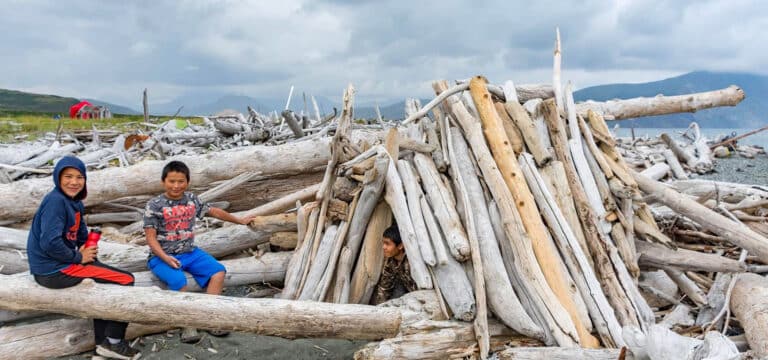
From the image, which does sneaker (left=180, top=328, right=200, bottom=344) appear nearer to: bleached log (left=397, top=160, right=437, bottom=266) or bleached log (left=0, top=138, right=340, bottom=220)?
bleached log (left=397, top=160, right=437, bottom=266)

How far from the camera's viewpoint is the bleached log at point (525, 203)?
4496mm

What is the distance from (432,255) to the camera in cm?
485

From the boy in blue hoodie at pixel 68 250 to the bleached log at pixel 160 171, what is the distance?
2.05m

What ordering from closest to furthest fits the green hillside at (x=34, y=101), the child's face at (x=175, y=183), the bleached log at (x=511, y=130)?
the child's face at (x=175, y=183), the bleached log at (x=511, y=130), the green hillside at (x=34, y=101)

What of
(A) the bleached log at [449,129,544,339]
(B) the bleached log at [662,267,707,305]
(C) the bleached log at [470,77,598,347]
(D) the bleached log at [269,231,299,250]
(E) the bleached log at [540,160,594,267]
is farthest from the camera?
(D) the bleached log at [269,231,299,250]

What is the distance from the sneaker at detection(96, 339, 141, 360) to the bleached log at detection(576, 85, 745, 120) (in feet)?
19.4

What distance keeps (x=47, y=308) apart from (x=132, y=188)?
2.47m

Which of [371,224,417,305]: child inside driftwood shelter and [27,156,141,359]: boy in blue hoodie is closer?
[27,156,141,359]: boy in blue hoodie

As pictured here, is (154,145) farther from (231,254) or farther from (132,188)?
(231,254)

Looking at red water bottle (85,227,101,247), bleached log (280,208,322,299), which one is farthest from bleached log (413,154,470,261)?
red water bottle (85,227,101,247)

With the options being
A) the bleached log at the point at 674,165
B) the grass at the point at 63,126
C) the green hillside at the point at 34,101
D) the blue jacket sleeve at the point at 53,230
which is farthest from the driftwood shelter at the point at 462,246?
the green hillside at the point at 34,101

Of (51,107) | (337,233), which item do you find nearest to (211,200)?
(337,233)

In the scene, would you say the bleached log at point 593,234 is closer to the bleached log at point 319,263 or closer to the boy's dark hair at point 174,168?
the bleached log at point 319,263

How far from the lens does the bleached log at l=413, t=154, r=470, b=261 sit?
4.77m
